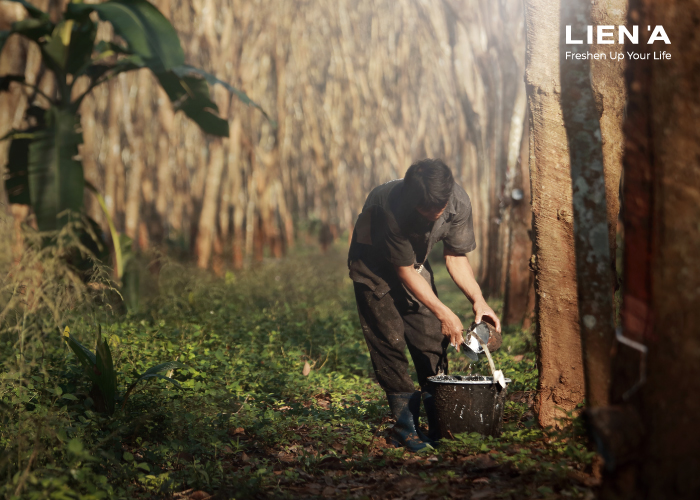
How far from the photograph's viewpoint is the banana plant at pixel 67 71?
258 inches

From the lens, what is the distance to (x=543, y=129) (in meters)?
4.05

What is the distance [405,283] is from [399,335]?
485 mm

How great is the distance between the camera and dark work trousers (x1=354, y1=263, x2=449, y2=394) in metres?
4.64

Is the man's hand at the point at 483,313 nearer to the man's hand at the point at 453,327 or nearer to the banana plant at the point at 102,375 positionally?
the man's hand at the point at 453,327

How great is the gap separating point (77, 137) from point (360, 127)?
18.2m

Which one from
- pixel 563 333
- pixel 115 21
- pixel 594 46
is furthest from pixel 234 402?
pixel 115 21

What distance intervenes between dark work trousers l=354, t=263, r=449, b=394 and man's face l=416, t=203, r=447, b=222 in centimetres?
65

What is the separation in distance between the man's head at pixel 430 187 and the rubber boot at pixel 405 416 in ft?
4.33

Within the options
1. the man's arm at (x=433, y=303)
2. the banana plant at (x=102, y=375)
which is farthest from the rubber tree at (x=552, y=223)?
the banana plant at (x=102, y=375)

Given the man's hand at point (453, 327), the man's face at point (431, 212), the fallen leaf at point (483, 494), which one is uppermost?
the man's face at point (431, 212)

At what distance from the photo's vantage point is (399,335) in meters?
4.65

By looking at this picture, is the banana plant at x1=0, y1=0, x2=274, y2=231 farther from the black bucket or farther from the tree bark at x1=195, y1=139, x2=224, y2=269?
the tree bark at x1=195, y1=139, x2=224, y2=269

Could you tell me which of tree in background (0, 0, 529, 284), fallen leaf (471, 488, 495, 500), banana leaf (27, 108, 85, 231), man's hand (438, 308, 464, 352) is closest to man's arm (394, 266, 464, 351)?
man's hand (438, 308, 464, 352)

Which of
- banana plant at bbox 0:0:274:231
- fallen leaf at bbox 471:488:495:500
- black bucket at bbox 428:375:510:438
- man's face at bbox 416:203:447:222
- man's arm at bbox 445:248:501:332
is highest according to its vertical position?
banana plant at bbox 0:0:274:231
